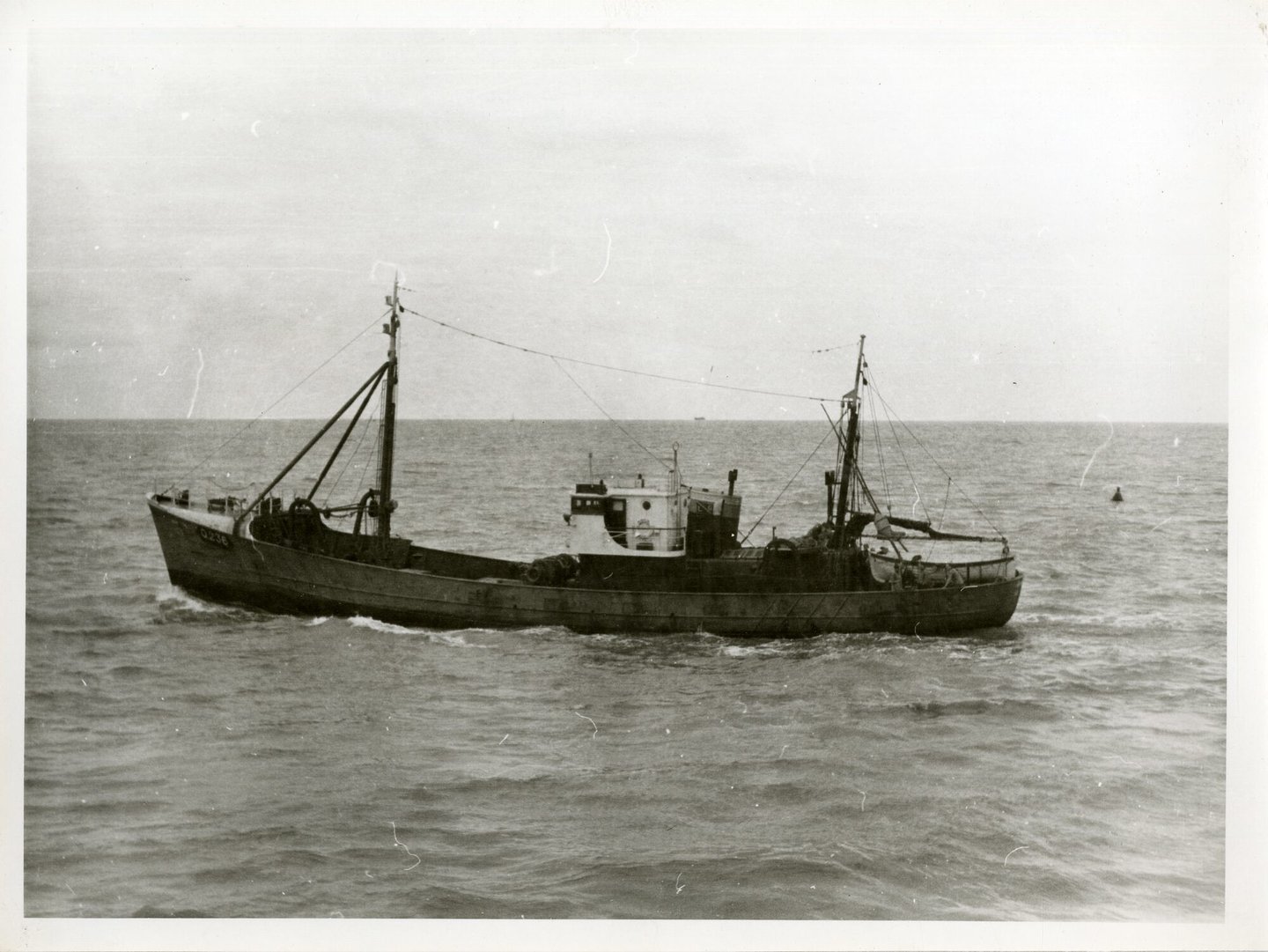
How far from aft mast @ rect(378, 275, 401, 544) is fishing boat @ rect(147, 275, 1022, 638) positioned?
0.03m

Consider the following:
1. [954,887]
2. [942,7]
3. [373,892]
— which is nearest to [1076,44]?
[942,7]

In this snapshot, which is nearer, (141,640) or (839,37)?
(839,37)

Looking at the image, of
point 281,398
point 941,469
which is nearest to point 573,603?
point 281,398

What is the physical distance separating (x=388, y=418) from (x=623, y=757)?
13.6 feet

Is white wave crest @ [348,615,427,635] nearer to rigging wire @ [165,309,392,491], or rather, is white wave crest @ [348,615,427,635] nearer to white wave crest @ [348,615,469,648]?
white wave crest @ [348,615,469,648]

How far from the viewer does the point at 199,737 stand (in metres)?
7.91

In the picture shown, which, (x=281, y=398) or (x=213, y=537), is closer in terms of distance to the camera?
(x=281, y=398)

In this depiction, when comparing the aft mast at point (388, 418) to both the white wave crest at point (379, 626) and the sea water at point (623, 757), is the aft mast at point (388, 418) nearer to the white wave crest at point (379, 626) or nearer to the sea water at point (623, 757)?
the white wave crest at point (379, 626)

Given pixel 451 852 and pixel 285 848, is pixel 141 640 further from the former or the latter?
pixel 451 852

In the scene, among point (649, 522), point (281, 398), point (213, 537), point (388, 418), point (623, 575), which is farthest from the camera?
point (649, 522)

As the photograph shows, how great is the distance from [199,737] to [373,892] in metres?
1.91

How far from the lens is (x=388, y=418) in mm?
9930

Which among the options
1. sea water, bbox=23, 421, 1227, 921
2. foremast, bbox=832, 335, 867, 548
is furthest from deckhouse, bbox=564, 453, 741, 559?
sea water, bbox=23, 421, 1227, 921

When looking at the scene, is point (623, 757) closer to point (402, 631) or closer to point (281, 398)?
point (402, 631)
